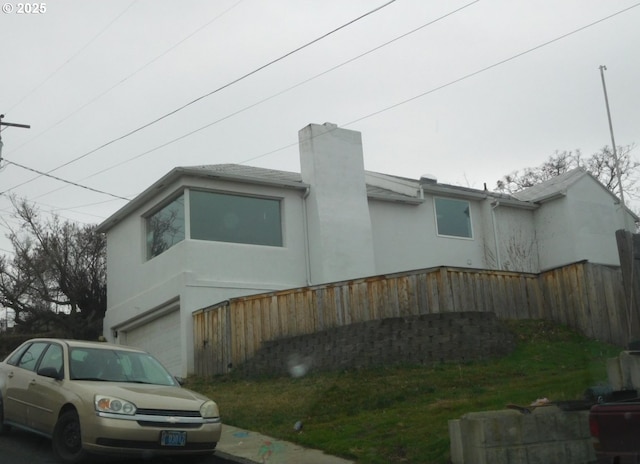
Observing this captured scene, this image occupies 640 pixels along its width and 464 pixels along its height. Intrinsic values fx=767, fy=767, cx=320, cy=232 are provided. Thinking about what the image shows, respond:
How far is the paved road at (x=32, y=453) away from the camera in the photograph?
9.09 m

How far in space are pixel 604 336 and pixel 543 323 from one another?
4.03ft

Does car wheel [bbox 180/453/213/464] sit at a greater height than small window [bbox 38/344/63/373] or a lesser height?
lesser

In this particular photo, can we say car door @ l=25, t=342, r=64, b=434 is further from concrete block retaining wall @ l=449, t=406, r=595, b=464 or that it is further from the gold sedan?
concrete block retaining wall @ l=449, t=406, r=595, b=464

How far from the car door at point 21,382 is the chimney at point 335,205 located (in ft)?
34.8

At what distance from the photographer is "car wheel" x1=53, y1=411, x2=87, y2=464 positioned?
28.6 feet

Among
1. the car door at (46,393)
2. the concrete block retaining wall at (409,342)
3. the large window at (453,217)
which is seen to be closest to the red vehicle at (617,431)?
the car door at (46,393)

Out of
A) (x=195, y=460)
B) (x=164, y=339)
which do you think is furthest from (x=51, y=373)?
(x=164, y=339)

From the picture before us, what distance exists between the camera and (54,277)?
27.0 metres

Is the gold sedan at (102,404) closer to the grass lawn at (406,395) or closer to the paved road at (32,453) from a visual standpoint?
the paved road at (32,453)

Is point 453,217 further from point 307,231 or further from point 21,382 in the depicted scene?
point 21,382

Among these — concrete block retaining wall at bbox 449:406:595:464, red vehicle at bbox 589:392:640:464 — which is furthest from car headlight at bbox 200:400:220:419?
red vehicle at bbox 589:392:640:464

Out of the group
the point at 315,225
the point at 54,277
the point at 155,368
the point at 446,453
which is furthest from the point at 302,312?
the point at 54,277

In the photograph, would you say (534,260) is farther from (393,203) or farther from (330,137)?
(330,137)

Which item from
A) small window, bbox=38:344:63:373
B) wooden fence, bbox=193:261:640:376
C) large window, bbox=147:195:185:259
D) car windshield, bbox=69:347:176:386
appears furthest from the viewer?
large window, bbox=147:195:185:259
